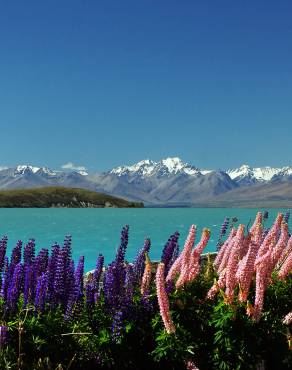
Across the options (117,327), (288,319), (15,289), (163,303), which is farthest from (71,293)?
(288,319)

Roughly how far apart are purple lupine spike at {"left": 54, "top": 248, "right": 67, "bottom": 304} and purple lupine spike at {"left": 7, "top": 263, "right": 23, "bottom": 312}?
55 cm

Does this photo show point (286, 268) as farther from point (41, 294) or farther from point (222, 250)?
point (41, 294)

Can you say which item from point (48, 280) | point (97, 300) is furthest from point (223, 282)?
point (48, 280)

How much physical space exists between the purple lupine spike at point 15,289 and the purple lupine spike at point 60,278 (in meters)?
0.55

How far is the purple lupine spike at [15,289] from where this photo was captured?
792 cm

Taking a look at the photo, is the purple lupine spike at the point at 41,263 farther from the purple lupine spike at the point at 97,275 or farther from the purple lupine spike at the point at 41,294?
the purple lupine spike at the point at 97,275

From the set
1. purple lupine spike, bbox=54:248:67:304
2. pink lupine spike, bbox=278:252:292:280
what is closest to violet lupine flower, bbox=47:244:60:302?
purple lupine spike, bbox=54:248:67:304

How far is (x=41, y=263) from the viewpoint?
29.5 feet

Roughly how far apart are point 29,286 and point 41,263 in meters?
0.82

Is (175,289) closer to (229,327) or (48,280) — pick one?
(229,327)

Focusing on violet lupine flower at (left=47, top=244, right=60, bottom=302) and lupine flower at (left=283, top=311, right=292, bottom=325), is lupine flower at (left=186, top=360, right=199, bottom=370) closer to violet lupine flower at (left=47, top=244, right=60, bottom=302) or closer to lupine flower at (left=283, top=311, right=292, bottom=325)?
lupine flower at (left=283, top=311, right=292, bottom=325)

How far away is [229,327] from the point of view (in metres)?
7.48

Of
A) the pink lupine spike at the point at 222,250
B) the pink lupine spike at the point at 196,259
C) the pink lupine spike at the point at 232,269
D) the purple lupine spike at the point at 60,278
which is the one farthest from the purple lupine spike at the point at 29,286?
the pink lupine spike at the point at 222,250

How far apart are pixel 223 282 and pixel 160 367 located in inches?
61.5
